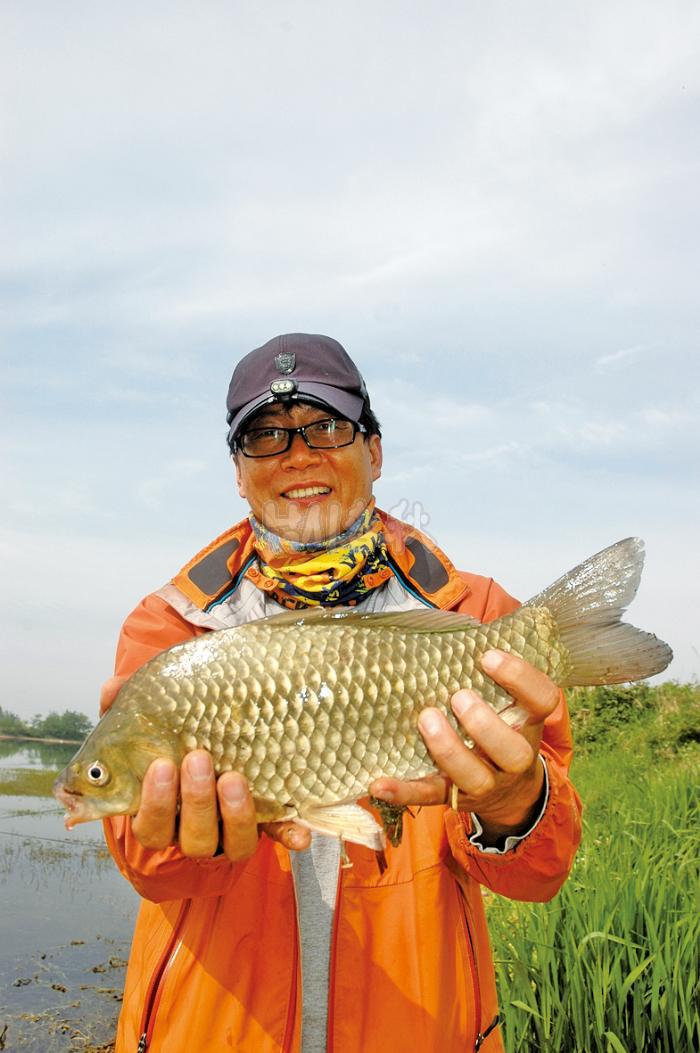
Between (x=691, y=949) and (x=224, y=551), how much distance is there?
2.04 metres

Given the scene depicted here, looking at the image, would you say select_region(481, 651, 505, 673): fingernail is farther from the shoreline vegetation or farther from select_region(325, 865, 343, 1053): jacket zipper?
the shoreline vegetation

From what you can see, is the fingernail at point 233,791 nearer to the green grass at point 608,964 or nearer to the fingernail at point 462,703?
the fingernail at point 462,703

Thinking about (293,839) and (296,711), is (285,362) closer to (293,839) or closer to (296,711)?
(296,711)

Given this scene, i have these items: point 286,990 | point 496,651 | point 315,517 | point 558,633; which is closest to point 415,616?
point 496,651

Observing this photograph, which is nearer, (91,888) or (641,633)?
(641,633)

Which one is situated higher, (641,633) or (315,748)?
(641,633)

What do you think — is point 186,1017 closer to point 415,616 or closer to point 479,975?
point 479,975

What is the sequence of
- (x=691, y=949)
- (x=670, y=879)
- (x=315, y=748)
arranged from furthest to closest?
(x=670, y=879) → (x=691, y=949) → (x=315, y=748)

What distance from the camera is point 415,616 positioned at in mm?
1918

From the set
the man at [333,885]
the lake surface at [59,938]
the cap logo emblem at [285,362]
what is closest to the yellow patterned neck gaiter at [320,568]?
the man at [333,885]

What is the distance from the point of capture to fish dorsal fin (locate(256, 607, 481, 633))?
188 centimetres

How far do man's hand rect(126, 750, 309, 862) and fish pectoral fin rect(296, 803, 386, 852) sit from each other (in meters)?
0.06

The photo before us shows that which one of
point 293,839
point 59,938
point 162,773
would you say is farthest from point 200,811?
point 59,938

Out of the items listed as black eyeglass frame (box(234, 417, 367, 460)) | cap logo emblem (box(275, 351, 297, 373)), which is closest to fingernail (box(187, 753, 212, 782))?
black eyeglass frame (box(234, 417, 367, 460))
